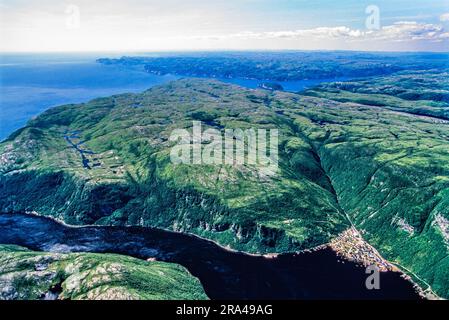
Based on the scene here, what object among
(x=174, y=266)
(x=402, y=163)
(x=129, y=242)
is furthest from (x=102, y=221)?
→ (x=402, y=163)

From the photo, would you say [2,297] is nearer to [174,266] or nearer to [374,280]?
[174,266]

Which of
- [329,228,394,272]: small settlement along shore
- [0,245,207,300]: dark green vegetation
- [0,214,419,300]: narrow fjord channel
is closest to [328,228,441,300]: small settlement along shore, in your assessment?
[329,228,394,272]: small settlement along shore

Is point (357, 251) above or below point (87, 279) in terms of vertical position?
below

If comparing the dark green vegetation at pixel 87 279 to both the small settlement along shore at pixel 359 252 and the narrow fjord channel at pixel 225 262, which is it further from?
the small settlement along shore at pixel 359 252

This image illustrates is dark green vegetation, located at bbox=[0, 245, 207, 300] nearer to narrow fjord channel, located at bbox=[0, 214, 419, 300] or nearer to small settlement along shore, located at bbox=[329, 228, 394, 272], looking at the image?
narrow fjord channel, located at bbox=[0, 214, 419, 300]

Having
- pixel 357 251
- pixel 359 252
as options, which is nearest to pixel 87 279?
pixel 357 251

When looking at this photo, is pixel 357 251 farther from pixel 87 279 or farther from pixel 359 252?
pixel 87 279
